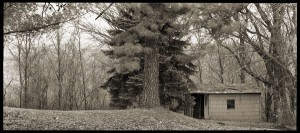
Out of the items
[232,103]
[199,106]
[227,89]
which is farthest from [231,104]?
[199,106]

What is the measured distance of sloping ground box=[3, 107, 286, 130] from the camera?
12031 mm

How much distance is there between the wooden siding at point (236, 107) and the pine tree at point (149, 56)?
13.8 feet

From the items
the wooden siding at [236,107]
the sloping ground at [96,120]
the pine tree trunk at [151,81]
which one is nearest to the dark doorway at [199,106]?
the wooden siding at [236,107]

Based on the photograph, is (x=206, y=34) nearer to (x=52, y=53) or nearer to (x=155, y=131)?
(x=155, y=131)

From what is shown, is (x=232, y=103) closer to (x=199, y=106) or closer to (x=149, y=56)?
(x=199, y=106)

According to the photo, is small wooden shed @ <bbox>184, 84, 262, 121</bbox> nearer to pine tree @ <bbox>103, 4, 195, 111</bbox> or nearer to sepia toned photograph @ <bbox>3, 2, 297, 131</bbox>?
sepia toned photograph @ <bbox>3, 2, 297, 131</bbox>

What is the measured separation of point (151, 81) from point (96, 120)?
4.42 metres

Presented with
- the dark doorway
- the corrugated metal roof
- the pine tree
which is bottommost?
the dark doorway

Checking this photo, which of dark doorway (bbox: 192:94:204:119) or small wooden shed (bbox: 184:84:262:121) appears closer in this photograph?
small wooden shed (bbox: 184:84:262:121)

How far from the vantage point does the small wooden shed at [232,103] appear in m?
25.7

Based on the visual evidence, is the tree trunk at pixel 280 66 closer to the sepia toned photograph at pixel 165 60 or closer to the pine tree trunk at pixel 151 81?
the sepia toned photograph at pixel 165 60

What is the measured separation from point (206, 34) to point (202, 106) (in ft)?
34.5

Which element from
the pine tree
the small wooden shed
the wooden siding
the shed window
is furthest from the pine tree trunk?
the shed window

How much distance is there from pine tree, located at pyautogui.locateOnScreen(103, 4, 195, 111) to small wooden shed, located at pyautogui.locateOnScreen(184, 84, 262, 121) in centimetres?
409
